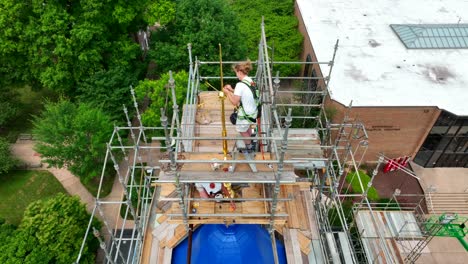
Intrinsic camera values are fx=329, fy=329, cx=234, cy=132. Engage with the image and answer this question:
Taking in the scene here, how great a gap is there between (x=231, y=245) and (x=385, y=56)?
18880mm

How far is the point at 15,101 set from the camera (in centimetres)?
2395

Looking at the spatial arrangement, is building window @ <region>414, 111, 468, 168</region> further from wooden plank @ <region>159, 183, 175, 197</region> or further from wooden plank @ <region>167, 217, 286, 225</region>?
wooden plank @ <region>159, 183, 175, 197</region>

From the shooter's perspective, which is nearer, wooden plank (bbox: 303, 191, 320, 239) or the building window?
wooden plank (bbox: 303, 191, 320, 239)

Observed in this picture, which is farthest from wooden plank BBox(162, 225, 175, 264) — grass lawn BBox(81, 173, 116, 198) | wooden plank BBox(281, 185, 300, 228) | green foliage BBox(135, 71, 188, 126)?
grass lawn BBox(81, 173, 116, 198)

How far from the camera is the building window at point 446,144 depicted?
19.5 meters

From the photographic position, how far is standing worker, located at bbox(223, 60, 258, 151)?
28.7 ft

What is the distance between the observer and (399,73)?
20562 mm

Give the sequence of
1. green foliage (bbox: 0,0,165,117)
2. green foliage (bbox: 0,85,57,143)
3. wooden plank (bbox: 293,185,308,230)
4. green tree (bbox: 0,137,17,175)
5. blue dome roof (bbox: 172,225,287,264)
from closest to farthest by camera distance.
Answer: blue dome roof (bbox: 172,225,287,264) < wooden plank (bbox: 293,185,308,230) < green foliage (bbox: 0,0,165,117) < green tree (bbox: 0,137,17,175) < green foliage (bbox: 0,85,57,143)

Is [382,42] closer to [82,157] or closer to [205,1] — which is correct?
[205,1]

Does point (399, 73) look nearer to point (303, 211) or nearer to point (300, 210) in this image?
point (303, 211)

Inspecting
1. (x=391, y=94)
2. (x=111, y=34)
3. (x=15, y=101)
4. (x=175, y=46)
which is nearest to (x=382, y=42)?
(x=391, y=94)

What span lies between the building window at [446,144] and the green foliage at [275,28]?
1068cm

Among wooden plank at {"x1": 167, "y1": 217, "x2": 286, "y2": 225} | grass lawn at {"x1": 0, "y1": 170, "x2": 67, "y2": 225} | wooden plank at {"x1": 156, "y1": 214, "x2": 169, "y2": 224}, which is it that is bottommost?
wooden plank at {"x1": 167, "y1": 217, "x2": 286, "y2": 225}

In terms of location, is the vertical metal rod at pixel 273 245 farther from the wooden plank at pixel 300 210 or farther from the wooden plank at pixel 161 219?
the wooden plank at pixel 161 219
